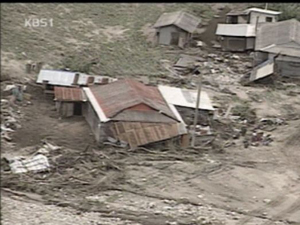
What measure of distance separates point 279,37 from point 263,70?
1333 mm

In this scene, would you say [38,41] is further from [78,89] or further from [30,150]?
[30,150]

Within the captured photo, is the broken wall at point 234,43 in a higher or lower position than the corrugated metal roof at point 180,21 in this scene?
lower

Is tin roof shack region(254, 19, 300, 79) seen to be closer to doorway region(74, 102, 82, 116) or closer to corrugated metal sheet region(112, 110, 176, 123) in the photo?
corrugated metal sheet region(112, 110, 176, 123)

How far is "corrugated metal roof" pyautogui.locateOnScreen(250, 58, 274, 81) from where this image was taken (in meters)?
14.5

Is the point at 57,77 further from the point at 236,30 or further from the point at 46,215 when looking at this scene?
the point at 236,30

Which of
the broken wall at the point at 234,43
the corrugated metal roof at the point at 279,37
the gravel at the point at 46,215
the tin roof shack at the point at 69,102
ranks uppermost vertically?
the corrugated metal roof at the point at 279,37

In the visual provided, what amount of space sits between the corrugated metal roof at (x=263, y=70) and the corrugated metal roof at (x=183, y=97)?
199 centimetres

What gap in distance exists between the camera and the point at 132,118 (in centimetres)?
1077

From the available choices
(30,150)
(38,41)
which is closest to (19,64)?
(38,41)

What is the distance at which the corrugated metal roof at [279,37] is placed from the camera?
15.1 meters

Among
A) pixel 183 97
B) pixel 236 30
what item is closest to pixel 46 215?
pixel 183 97

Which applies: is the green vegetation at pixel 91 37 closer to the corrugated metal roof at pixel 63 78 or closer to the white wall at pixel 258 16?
the corrugated metal roof at pixel 63 78

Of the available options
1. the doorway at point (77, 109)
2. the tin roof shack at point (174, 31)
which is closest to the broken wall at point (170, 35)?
the tin roof shack at point (174, 31)

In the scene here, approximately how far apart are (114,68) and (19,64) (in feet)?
7.00
